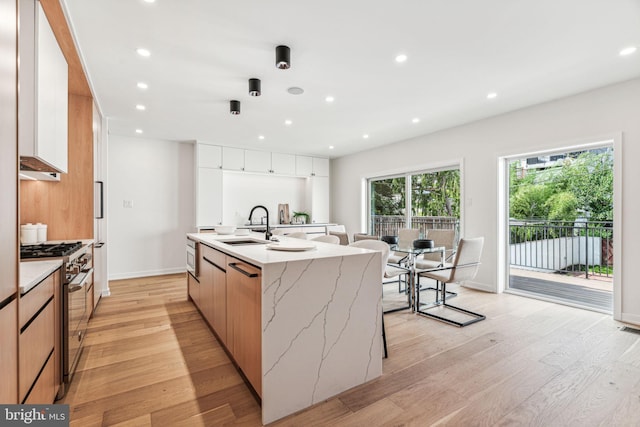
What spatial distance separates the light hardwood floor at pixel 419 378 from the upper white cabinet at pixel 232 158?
135 inches

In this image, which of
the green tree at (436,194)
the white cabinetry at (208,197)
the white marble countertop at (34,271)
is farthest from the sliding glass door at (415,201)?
the white marble countertop at (34,271)

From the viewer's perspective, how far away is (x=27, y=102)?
5.92ft

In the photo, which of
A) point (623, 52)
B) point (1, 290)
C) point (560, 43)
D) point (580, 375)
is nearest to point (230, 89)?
point (1, 290)

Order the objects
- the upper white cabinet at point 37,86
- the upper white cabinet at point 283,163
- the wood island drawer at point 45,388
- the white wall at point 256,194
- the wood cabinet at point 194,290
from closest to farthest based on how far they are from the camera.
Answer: the wood island drawer at point 45,388 → the upper white cabinet at point 37,86 → the wood cabinet at point 194,290 → the white wall at point 256,194 → the upper white cabinet at point 283,163

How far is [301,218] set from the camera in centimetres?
709

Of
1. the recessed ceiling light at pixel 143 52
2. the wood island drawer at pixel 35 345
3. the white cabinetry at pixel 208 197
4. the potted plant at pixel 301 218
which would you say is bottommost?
the wood island drawer at pixel 35 345

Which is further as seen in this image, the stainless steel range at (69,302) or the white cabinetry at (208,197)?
the white cabinetry at (208,197)

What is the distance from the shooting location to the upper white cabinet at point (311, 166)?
6938 mm

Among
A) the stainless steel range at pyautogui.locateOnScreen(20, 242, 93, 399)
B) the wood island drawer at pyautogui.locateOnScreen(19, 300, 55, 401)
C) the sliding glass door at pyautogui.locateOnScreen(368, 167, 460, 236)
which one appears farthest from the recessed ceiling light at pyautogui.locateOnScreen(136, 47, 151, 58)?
the sliding glass door at pyautogui.locateOnScreen(368, 167, 460, 236)

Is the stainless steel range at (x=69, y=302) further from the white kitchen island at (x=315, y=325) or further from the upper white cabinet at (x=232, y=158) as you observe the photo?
the upper white cabinet at (x=232, y=158)

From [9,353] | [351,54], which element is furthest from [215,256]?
[351,54]

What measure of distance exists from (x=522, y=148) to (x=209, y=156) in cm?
508

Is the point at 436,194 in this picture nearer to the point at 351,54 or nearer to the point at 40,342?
the point at 351,54

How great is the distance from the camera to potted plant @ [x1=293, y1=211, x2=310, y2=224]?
7008 mm
